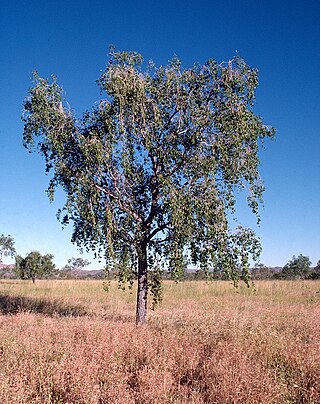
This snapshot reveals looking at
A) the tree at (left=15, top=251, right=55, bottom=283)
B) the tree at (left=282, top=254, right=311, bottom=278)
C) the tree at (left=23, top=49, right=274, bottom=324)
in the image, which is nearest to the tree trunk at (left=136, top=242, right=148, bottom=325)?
the tree at (left=23, top=49, right=274, bottom=324)

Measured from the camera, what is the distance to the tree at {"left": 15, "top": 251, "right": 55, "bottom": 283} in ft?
191

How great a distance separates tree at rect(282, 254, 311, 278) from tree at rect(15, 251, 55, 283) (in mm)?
50391

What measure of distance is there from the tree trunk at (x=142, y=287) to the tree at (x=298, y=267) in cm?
7392

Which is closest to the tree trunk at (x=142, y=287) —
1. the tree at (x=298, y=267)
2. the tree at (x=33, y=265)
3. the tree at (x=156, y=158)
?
the tree at (x=156, y=158)

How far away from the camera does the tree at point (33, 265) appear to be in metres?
58.2

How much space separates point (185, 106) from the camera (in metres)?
13.0

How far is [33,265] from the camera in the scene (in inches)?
2283

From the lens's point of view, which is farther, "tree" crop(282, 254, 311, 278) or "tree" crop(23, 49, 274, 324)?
"tree" crop(282, 254, 311, 278)

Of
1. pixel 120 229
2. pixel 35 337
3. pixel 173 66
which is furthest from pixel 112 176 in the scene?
pixel 35 337

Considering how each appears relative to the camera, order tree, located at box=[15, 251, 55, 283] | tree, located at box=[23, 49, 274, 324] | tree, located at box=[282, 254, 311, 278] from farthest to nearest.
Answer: tree, located at box=[282, 254, 311, 278], tree, located at box=[15, 251, 55, 283], tree, located at box=[23, 49, 274, 324]

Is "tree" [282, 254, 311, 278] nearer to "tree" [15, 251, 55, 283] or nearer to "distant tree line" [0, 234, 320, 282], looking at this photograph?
"distant tree line" [0, 234, 320, 282]

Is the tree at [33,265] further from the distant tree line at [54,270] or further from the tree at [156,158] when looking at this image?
the tree at [156,158]

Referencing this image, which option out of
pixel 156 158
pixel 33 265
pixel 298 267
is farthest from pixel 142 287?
pixel 298 267

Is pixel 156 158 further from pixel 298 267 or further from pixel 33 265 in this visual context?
pixel 298 267
